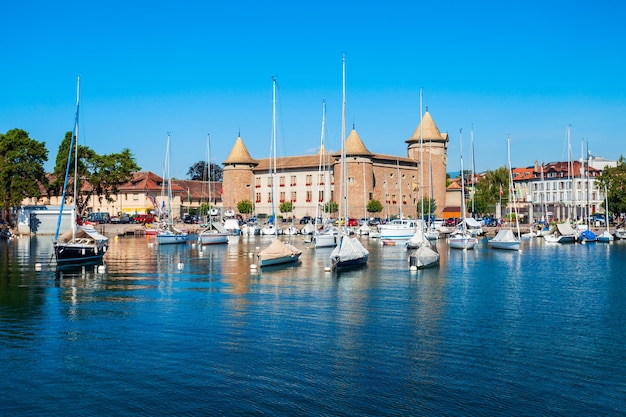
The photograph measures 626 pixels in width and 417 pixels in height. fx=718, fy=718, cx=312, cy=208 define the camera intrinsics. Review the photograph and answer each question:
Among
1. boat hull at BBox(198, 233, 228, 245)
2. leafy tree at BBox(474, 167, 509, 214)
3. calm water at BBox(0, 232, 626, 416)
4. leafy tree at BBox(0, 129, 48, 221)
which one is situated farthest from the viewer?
leafy tree at BBox(474, 167, 509, 214)

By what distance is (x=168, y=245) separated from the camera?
2562 inches

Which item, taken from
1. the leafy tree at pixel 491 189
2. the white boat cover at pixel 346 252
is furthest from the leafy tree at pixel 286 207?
the white boat cover at pixel 346 252

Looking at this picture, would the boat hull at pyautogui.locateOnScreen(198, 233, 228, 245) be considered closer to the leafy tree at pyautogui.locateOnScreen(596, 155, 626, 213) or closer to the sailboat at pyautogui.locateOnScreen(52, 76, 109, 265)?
the sailboat at pyautogui.locateOnScreen(52, 76, 109, 265)

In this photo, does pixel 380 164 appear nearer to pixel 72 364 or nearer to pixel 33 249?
pixel 33 249

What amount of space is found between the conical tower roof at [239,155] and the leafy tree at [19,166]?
45763 millimetres

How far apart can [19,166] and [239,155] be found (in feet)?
162

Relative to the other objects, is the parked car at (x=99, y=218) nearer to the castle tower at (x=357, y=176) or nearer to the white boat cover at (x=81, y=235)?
the castle tower at (x=357, y=176)

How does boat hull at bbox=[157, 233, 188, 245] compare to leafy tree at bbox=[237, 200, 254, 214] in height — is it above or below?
below

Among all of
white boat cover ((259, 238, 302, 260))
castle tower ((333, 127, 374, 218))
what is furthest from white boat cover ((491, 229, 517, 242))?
castle tower ((333, 127, 374, 218))

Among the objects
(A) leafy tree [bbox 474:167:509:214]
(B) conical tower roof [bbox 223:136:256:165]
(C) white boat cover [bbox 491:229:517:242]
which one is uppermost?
(B) conical tower roof [bbox 223:136:256:165]

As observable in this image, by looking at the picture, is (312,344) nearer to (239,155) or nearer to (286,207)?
(286,207)

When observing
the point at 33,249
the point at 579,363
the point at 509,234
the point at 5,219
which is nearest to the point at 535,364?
the point at 579,363

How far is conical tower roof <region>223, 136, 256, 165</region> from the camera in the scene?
121500 mm

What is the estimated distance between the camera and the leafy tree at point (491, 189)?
335ft
